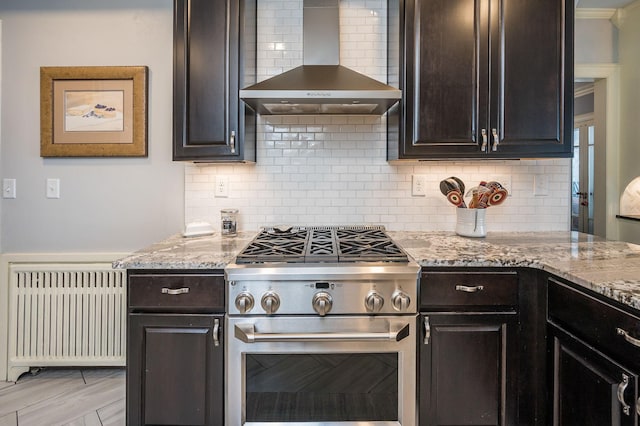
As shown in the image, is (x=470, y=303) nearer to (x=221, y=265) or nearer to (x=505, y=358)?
(x=505, y=358)

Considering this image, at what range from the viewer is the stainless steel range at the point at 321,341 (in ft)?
4.53

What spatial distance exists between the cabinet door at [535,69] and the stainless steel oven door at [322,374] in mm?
1182

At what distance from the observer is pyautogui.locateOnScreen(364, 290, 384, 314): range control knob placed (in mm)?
1369

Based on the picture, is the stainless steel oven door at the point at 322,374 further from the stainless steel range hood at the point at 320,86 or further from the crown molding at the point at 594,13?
the crown molding at the point at 594,13

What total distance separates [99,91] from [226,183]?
952mm

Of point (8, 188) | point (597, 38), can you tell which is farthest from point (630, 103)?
point (8, 188)

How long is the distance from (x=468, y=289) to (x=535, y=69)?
1174 millimetres

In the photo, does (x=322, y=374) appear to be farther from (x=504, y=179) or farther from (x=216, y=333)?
(x=504, y=179)


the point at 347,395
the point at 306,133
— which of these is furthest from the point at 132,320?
the point at 306,133

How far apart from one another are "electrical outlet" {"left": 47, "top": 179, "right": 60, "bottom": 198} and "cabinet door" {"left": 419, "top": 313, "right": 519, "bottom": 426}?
226 centimetres

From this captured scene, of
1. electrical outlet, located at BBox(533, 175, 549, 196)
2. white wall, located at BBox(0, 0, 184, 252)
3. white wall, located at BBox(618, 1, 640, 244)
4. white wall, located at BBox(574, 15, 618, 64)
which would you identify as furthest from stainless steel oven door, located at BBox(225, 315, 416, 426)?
white wall, located at BBox(574, 15, 618, 64)

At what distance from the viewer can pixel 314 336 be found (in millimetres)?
1347

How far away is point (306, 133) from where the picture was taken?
7.06 feet

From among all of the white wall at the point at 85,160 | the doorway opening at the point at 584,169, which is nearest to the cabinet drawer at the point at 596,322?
the doorway opening at the point at 584,169
